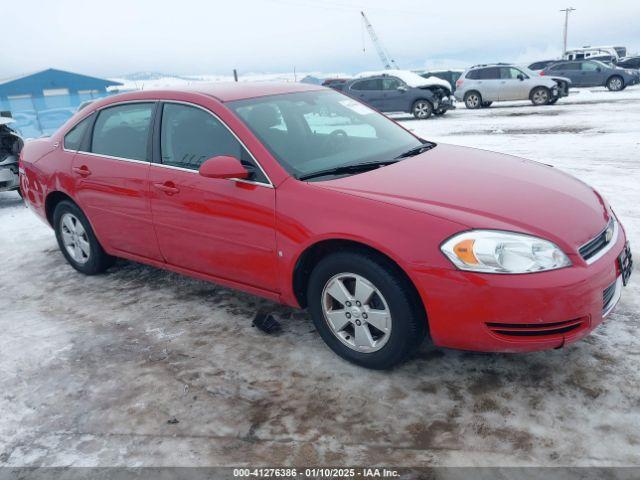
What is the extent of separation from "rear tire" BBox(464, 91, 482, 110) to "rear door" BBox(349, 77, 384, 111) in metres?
4.44

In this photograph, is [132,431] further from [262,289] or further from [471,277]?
[471,277]

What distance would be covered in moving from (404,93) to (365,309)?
1655cm

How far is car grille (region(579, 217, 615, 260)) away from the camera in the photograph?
2.70m

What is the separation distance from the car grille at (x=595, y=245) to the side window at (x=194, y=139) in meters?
1.88

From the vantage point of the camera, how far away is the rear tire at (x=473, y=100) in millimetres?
20859

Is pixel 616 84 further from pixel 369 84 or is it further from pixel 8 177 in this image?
pixel 8 177

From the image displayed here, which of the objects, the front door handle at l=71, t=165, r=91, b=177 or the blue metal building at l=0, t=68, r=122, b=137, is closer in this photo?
the front door handle at l=71, t=165, r=91, b=177

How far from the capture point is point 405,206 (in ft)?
9.07

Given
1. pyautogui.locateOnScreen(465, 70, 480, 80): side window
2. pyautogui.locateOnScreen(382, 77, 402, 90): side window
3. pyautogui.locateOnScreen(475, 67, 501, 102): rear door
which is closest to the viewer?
pyautogui.locateOnScreen(382, 77, 402, 90): side window

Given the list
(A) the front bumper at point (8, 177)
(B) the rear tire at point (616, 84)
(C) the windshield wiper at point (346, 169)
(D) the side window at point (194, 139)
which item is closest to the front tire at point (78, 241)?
(D) the side window at point (194, 139)

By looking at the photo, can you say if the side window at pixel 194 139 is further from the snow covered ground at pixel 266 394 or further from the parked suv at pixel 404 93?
the parked suv at pixel 404 93

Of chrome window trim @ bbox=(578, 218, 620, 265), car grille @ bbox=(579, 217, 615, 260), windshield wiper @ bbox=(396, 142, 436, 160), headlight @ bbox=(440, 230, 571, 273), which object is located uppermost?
windshield wiper @ bbox=(396, 142, 436, 160)

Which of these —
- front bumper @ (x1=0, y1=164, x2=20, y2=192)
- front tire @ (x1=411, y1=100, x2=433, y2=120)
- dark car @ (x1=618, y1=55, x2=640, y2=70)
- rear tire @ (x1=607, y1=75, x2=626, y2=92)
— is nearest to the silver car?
front tire @ (x1=411, y1=100, x2=433, y2=120)

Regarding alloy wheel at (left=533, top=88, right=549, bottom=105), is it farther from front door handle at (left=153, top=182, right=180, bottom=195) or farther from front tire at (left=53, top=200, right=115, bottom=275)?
front door handle at (left=153, top=182, right=180, bottom=195)
